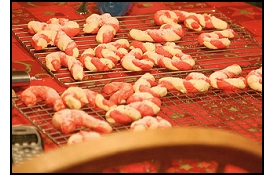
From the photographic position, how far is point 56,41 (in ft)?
6.15

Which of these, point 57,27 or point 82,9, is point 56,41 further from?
point 82,9

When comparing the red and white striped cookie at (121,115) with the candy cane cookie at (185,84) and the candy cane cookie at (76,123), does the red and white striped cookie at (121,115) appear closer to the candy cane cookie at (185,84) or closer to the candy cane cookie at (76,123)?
the candy cane cookie at (76,123)

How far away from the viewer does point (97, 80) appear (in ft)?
5.50

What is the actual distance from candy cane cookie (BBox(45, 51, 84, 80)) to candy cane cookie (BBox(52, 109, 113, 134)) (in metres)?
0.26

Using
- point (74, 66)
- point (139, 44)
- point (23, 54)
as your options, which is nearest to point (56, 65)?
point (74, 66)

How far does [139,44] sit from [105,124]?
0.55 m

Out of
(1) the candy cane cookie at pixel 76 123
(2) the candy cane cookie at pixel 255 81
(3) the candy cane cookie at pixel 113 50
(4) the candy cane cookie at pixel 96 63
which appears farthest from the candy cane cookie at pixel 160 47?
(1) the candy cane cookie at pixel 76 123

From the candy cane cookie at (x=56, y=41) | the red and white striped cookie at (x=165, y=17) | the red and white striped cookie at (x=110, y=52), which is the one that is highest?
the red and white striped cookie at (x=165, y=17)

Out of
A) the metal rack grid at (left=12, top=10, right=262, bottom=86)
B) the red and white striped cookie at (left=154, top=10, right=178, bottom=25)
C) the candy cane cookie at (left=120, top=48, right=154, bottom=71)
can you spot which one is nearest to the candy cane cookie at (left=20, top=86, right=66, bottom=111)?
the metal rack grid at (left=12, top=10, right=262, bottom=86)

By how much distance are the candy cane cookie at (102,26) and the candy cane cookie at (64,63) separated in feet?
0.65

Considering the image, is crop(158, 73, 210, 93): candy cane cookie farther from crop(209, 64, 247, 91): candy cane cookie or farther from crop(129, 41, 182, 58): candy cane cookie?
crop(129, 41, 182, 58): candy cane cookie

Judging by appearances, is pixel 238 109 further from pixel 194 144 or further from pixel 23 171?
pixel 23 171

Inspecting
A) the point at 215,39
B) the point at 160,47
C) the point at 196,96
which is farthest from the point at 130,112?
the point at 215,39

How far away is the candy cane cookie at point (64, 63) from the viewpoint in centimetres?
167
